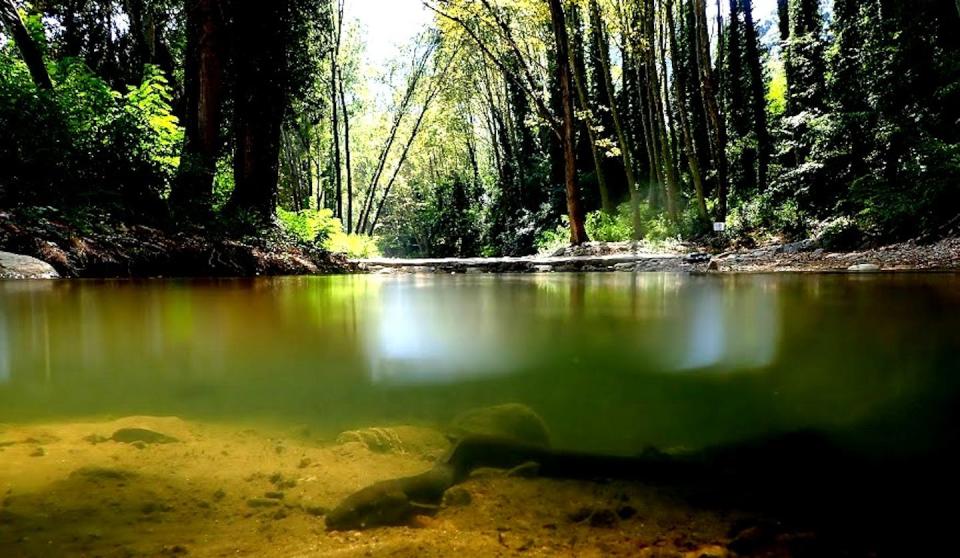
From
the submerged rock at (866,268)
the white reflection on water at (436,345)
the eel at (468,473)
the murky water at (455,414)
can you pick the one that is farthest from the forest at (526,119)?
the eel at (468,473)

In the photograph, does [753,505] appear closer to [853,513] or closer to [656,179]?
[853,513]

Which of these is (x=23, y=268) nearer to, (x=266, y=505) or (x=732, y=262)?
(x=266, y=505)

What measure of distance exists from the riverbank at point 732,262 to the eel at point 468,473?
668cm

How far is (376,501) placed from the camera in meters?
0.94

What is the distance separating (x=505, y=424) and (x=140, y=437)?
771 mm

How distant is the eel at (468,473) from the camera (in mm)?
916

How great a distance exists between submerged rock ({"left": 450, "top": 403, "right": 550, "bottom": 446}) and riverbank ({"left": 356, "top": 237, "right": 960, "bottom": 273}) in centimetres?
668

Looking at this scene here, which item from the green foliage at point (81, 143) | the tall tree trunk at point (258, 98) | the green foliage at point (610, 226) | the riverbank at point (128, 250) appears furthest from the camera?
the green foliage at point (610, 226)

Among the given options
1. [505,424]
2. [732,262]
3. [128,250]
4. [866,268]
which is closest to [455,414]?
[505,424]

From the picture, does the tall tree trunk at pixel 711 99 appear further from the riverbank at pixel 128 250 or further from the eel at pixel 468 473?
the eel at pixel 468 473

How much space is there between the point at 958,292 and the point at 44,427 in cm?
450

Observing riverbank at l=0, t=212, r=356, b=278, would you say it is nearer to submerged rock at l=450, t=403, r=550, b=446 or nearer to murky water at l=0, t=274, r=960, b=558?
murky water at l=0, t=274, r=960, b=558

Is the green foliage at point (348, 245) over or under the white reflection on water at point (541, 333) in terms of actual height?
over

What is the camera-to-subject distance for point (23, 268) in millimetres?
4297
